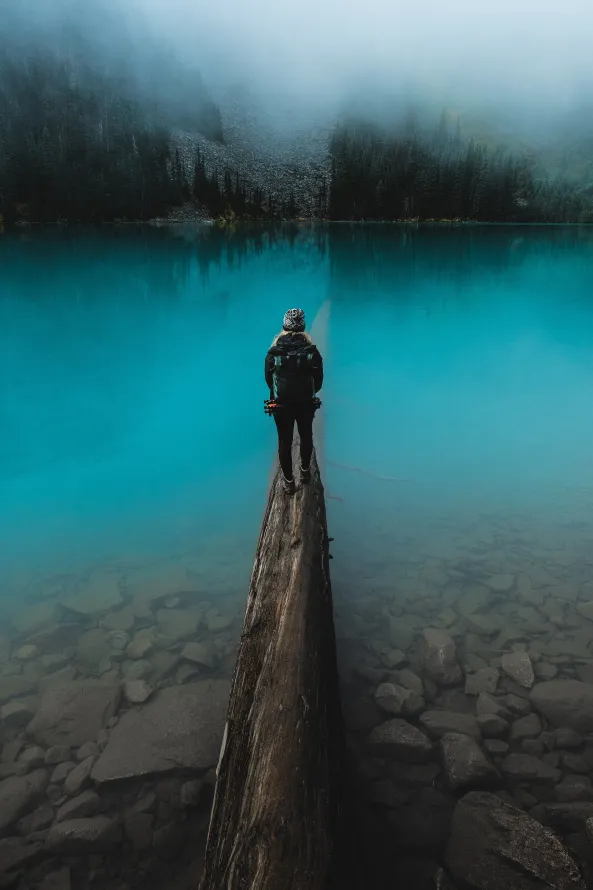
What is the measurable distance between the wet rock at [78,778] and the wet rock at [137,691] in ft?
2.64

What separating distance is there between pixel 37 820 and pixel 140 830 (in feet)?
3.01

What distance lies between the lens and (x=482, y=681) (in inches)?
243

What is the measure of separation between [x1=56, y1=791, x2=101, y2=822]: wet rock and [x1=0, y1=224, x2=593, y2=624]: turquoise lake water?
12.3ft

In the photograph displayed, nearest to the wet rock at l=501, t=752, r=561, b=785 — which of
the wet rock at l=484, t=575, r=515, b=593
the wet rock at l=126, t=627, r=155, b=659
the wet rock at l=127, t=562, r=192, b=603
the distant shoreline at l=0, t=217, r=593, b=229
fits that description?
the wet rock at l=484, t=575, r=515, b=593

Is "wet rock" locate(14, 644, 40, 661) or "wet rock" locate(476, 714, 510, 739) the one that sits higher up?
"wet rock" locate(476, 714, 510, 739)

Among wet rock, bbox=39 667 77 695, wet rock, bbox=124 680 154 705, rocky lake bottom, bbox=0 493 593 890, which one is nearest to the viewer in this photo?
rocky lake bottom, bbox=0 493 593 890

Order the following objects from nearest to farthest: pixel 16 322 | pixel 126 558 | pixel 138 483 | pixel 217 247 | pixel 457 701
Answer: pixel 457 701
pixel 126 558
pixel 138 483
pixel 16 322
pixel 217 247

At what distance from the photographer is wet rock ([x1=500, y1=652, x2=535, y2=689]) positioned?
6117 millimetres

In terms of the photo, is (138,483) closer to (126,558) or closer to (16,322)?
(126,558)

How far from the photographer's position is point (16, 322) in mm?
32094

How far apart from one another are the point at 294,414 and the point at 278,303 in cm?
3299

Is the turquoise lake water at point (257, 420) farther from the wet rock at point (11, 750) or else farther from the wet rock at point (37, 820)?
the wet rock at point (37, 820)

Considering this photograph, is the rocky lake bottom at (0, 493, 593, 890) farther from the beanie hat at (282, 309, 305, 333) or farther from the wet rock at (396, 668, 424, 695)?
the beanie hat at (282, 309, 305, 333)

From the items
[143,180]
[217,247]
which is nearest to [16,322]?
[217,247]
